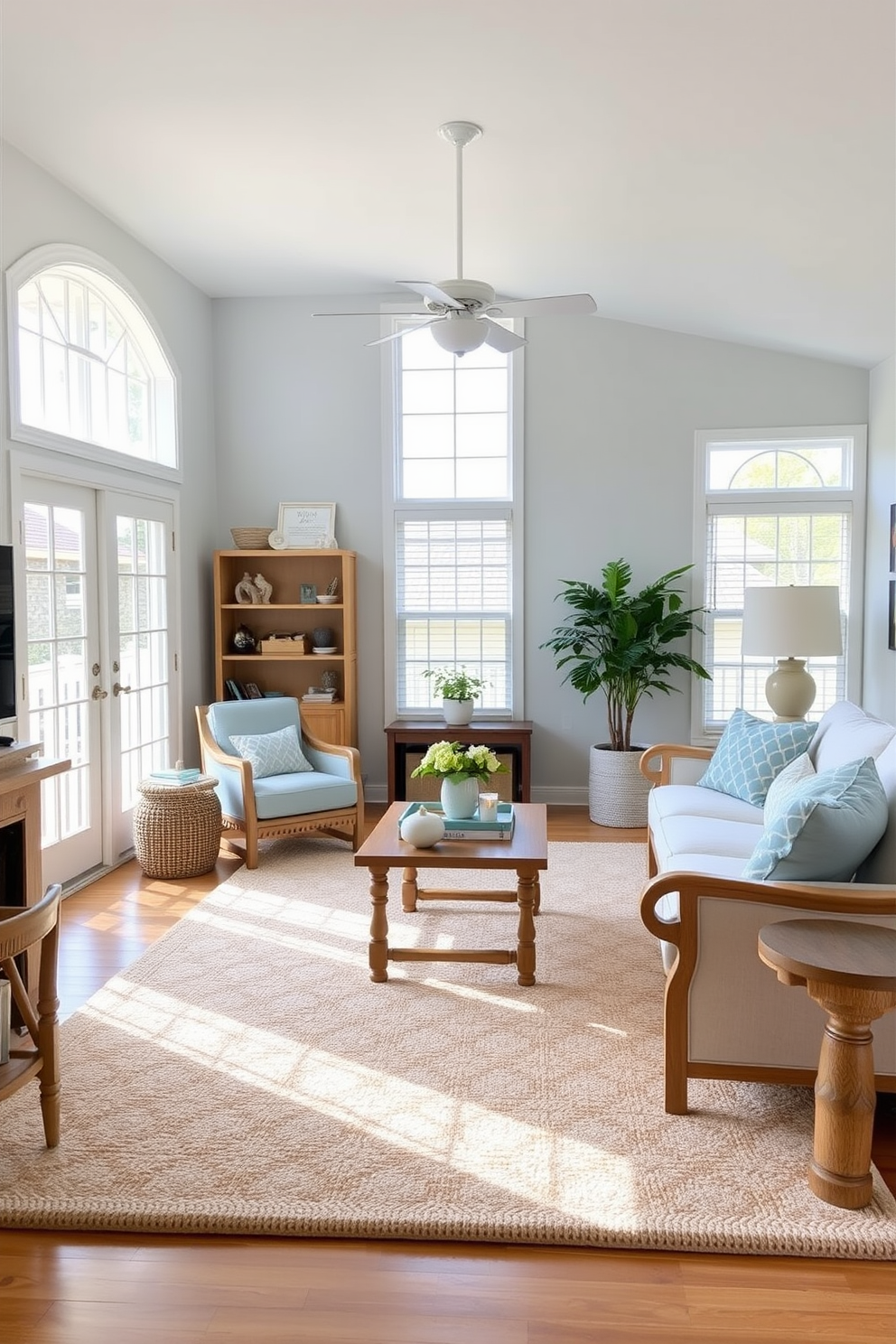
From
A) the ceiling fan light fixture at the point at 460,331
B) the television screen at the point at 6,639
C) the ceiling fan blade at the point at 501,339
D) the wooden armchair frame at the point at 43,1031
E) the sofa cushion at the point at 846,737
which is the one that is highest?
the ceiling fan blade at the point at 501,339

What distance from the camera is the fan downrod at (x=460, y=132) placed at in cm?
364

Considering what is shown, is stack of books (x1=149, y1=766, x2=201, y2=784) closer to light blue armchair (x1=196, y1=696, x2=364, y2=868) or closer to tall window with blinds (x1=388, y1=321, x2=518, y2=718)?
light blue armchair (x1=196, y1=696, x2=364, y2=868)

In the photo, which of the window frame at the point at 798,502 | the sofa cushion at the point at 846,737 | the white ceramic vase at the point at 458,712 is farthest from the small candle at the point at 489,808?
the window frame at the point at 798,502

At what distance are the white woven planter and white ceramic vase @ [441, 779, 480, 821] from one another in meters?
2.23

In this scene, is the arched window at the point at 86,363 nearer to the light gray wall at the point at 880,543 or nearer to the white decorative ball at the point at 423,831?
the white decorative ball at the point at 423,831

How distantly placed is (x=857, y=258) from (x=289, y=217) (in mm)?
2724

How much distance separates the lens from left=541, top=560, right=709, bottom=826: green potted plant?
230 inches

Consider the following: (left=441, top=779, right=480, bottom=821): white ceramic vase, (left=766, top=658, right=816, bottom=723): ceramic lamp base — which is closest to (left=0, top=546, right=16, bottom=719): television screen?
(left=441, top=779, right=480, bottom=821): white ceramic vase

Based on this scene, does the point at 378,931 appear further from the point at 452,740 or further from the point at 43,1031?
the point at 452,740

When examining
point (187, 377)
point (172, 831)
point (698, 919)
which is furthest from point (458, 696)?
point (698, 919)

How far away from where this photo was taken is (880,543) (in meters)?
5.80

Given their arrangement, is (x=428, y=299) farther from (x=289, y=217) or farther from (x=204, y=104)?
(x=289, y=217)

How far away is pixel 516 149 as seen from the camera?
384 centimetres

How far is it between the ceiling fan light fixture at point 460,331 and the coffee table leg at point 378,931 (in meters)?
1.98
